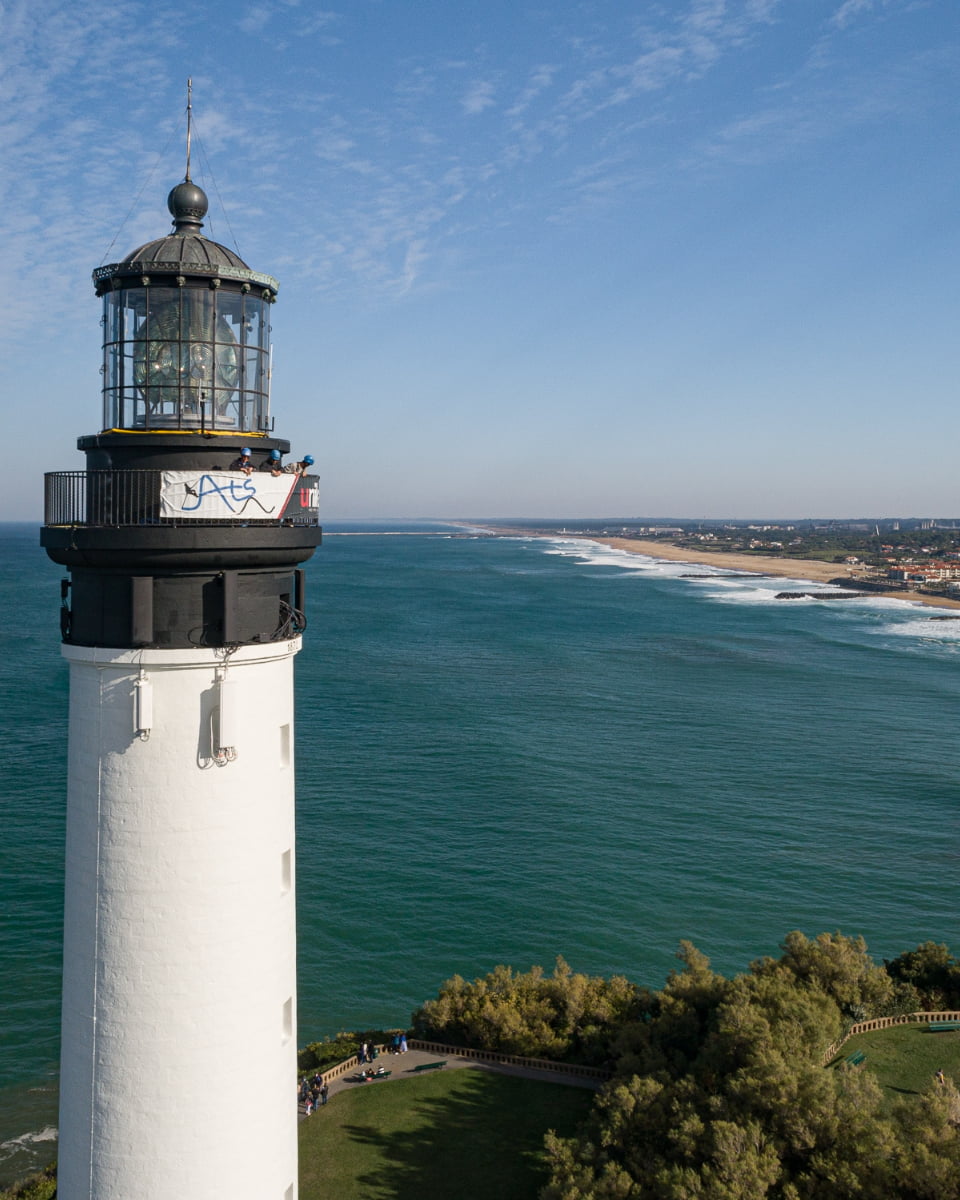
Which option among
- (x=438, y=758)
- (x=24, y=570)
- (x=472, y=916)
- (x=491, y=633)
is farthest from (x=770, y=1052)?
(x=24, y=570)

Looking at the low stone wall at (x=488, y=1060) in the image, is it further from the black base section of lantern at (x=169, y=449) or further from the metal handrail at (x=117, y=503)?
the black base section of lantern at (x=169, y=449)

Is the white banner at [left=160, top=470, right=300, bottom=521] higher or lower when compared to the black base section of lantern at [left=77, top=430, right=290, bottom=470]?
lower

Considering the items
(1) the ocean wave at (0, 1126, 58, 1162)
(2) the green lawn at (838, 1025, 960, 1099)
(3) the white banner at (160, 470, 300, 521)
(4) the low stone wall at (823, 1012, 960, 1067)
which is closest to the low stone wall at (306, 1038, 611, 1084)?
(2) the green lawn at (838, 1025, 960, 1099)

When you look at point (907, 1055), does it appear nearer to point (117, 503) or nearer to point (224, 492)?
point (224, 492)

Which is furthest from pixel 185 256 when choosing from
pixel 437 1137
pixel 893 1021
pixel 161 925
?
pixel 893 1021

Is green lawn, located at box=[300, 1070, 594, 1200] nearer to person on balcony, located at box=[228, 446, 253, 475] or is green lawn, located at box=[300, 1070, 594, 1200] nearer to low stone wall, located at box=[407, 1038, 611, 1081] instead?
low stone wall, located at box=[407, 1038, 611, 1081]

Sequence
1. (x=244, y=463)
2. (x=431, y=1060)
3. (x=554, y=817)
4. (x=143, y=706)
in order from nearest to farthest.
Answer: (x=143, y=706) → (x=244, y=463) → (x=431, y=1060) → (x=554, y=817)

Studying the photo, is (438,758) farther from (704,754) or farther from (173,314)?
(173,314)
